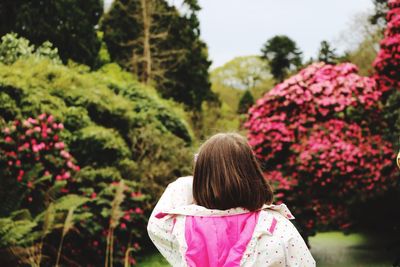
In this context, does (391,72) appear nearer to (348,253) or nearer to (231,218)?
(348,253)

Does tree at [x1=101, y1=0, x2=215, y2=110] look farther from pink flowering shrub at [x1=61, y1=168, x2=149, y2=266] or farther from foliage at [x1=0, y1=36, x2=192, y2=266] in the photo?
pink flowering shrub at [x1=61, y1=168, x2=149, y2=266]

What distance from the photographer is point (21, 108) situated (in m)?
6.66

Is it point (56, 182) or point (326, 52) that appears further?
point (326, 52)

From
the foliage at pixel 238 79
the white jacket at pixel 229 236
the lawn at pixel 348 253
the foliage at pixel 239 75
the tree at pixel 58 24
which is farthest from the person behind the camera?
the foliage at pixel 239 75

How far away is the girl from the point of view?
1958mm

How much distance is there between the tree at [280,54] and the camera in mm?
37312

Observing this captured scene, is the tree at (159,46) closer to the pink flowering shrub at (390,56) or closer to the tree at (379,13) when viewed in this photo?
the tree at (379,13)

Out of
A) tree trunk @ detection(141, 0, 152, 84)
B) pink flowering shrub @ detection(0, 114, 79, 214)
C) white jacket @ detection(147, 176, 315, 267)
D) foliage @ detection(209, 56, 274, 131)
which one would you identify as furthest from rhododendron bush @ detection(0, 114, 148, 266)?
foliage @ detection(209, 56, 274, 131)

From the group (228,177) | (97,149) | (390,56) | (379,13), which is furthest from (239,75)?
(228,177)

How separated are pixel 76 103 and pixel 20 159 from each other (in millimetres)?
1581

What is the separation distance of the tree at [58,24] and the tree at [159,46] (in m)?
4.28

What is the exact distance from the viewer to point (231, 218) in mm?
2039

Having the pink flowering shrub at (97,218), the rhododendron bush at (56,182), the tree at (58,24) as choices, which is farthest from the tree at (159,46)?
the rhododendron bush at (56,182)

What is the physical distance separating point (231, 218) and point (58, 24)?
13976 mm
